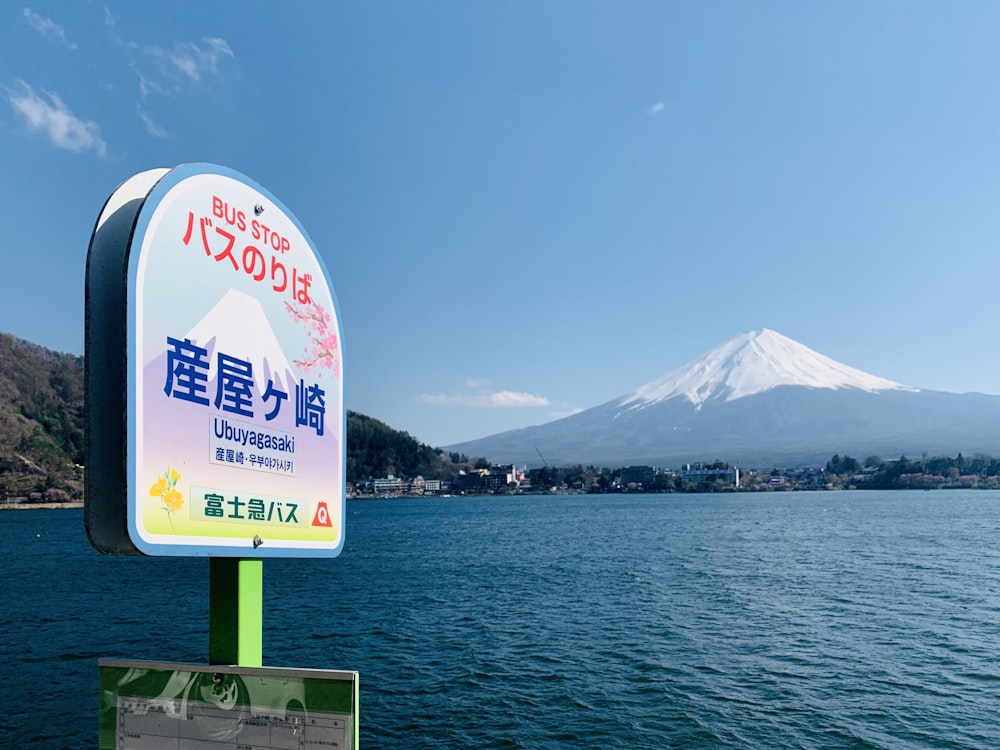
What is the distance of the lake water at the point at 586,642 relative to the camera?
12953 millimetres

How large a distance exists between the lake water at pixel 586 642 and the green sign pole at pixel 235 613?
421 inches

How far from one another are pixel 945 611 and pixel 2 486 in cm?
12844

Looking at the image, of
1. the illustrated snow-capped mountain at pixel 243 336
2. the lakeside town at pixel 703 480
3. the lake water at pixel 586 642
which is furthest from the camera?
the lakeside town at pixel 703 480

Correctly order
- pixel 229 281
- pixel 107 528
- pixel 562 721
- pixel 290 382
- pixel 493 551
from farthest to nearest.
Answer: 1. pixel 493 551
2. pixel 562 721
3. pixel 290 382
4. pixel 229 281
5. pixel 107 528

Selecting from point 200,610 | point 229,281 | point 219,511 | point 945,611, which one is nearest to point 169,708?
point 219,511

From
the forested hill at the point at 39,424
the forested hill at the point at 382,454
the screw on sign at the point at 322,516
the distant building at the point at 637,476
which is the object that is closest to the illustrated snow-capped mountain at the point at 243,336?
the screw on sign at the point at 322,516

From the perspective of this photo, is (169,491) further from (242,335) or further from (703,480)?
(703,480)

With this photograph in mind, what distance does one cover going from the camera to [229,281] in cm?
269

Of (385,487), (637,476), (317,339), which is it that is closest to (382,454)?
(385,487)

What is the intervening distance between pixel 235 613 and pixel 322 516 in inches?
23.5

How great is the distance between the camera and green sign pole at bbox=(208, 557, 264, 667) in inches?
104

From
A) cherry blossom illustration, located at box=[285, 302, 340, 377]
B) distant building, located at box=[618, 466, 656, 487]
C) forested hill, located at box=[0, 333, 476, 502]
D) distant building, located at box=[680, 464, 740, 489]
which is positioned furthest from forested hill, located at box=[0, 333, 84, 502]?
distant building, located at box=[680, 464, 740, 489]

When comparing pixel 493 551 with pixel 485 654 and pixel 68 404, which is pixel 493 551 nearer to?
pixel 485 654

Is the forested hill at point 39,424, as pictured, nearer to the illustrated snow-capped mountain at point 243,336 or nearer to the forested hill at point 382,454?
the forested hill at point 382,454
